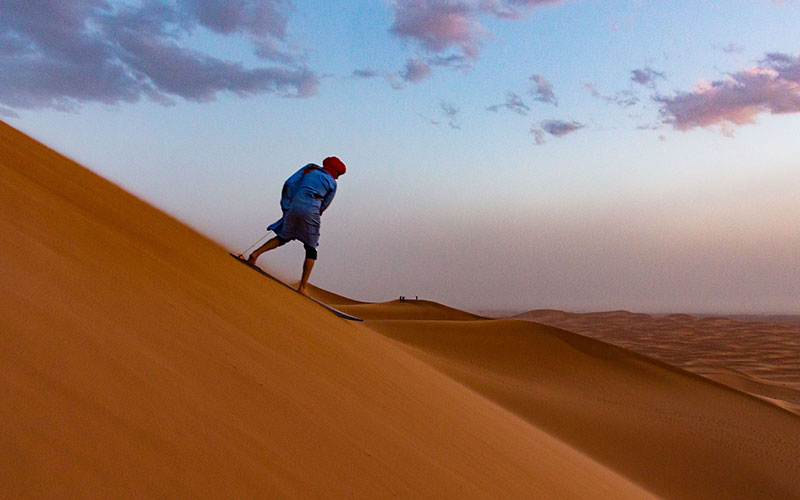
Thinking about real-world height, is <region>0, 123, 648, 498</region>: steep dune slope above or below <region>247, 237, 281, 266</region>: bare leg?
below

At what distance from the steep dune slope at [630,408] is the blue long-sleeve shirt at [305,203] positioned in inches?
158

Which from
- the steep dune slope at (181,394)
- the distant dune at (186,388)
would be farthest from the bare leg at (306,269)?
the steep dune slope at (181,394)

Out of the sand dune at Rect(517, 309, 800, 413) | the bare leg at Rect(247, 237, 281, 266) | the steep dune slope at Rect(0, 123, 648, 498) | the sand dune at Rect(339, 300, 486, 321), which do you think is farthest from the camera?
the sand dune at Rect(339, 300, 486, 321)

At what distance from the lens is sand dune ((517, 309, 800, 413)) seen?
15.1 meters

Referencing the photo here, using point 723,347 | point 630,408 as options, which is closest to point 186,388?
point 630,408

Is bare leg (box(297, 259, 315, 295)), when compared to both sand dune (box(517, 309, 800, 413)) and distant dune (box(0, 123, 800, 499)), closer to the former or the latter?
distant dune (box(0, 123, 800, 499))

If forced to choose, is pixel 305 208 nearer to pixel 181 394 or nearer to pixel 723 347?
pixel 181 394

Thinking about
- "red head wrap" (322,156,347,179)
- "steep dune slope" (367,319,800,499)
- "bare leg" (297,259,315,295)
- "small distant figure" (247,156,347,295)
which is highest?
"red head wrap" (322,156,347,179)

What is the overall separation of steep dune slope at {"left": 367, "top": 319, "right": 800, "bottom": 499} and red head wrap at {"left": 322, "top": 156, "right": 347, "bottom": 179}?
4.15m

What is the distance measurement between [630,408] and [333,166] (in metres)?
7.54

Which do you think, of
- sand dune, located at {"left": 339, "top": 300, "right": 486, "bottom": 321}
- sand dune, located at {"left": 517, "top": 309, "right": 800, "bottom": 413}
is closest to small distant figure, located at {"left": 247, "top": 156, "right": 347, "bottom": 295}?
sand dune, located at {"left": 517, "top": 309, "right": 800, "bottom": 413}

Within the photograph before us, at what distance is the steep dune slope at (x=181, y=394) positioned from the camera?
4.77 ft

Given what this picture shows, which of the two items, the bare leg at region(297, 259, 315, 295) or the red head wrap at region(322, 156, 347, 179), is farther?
Result: the red head wrap at region(322, 156, 347, 179)

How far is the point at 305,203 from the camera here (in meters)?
6.46
